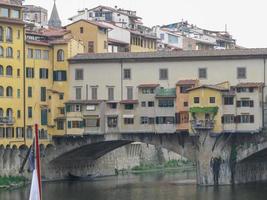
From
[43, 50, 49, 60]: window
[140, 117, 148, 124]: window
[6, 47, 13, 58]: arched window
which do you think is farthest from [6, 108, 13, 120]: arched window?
[140, 117, 148, 124]: window

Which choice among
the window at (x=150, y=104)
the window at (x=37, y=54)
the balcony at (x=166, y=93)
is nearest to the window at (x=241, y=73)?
the balcony at (x=166, y=93)

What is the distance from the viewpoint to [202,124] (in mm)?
58656

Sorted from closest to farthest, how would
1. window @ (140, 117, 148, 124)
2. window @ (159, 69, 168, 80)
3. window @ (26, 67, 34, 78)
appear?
window @ (140, 117, 148, 124) → window @ (159, 69, 168, 80) → window @ (26, 67, 34, 78)

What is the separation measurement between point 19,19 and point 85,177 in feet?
45.9

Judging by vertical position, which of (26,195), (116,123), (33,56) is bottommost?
(26,195)

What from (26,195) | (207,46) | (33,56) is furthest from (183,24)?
(26,195)

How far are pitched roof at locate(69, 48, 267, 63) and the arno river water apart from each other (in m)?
8.74

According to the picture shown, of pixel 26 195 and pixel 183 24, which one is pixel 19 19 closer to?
pixel 26 195

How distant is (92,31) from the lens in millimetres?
71312

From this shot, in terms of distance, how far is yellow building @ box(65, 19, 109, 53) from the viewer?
71125 mm

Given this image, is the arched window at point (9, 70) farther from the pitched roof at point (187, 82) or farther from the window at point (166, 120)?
the pitched roof at point (187, 82)

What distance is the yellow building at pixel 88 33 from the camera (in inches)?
2800

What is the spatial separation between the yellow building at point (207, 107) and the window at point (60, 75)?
1044 centimetres

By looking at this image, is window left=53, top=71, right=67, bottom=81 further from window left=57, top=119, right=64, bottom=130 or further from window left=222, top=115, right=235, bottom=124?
window left=222, top=115, right=235, bottom=124
